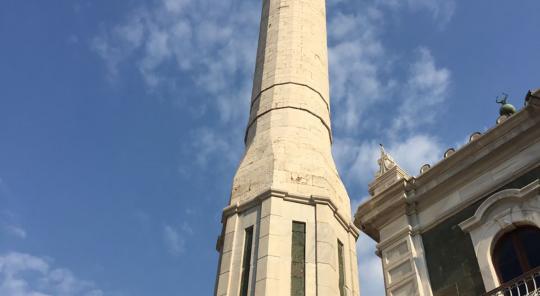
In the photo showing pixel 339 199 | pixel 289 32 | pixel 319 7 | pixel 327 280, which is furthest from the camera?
pixel 319 7

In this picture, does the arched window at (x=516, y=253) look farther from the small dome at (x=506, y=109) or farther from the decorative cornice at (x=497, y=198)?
the small dome at (x=506, y=109)

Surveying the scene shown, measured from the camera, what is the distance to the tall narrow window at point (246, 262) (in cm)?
1575

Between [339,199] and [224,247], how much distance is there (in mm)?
3796

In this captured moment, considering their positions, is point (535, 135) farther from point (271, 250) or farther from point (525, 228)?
point (271, 250)

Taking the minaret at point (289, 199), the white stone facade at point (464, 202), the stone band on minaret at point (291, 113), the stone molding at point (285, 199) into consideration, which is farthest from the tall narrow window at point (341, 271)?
the white stone facade at point (464, 202)

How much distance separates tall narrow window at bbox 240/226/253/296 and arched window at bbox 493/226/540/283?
6.40 meters

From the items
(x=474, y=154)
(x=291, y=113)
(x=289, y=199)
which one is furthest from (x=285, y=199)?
(x=474, y=154)

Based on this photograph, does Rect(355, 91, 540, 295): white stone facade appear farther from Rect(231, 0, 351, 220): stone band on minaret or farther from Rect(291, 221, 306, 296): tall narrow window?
Rect(231, 0, 351, 220): stone band on minaret

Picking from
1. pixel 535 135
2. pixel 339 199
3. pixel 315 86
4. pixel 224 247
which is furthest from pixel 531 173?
pixel 315 86

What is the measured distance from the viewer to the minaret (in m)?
15.8

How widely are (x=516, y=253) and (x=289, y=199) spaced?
22.5ft

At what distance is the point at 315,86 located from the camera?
21859 millimetres

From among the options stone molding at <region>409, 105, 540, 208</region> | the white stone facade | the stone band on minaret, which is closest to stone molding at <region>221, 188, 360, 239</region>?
the stone band on minaret

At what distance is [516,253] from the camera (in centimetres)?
1175
